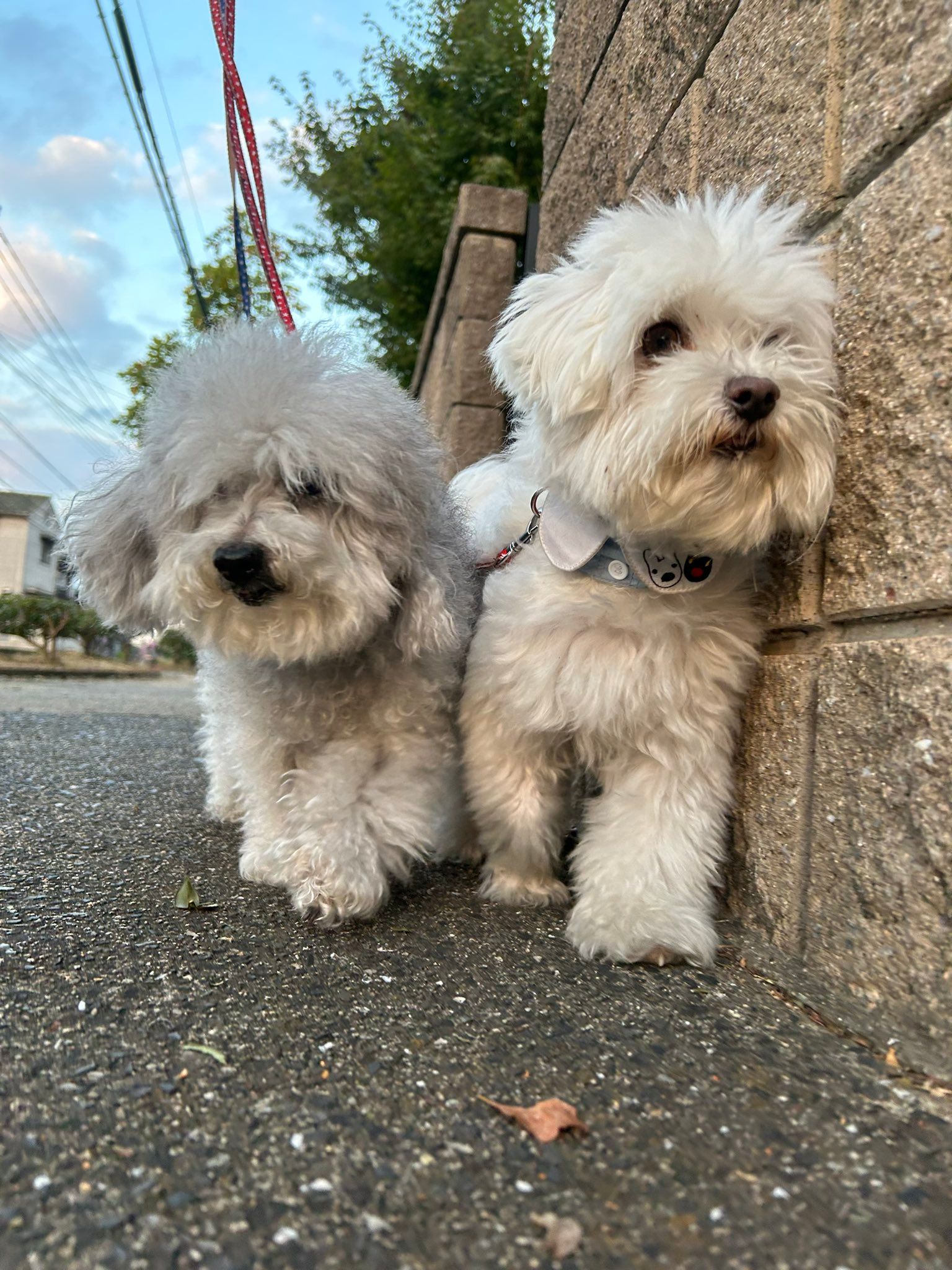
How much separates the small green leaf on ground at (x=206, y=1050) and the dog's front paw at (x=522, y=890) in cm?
107

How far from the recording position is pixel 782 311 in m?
1.86

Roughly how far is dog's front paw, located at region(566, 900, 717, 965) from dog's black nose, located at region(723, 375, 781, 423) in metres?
1.10

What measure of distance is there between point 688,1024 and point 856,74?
1889mm

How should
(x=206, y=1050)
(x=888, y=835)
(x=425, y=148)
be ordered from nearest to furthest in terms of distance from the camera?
(x=206, y=1050)
(x=888, y=835)
(x=425, y=148)

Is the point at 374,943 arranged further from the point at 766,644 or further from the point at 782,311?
the point at 782,311

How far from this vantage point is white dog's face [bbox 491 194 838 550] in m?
1.79

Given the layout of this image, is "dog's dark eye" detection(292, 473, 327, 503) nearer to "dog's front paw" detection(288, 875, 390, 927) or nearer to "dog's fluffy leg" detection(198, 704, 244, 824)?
"dog's front paw" detection(288, 875, 390, 927)

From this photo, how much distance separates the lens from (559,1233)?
1123 millimetres

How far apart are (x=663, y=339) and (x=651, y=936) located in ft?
4.35

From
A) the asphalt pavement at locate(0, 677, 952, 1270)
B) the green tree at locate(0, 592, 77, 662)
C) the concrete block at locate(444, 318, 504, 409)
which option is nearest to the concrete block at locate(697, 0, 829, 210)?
the asphalt pavement at locate(0, 677, 952, 1270)

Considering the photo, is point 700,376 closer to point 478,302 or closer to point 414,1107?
point 414,1107

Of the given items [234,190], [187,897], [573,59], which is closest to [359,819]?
[187,897]

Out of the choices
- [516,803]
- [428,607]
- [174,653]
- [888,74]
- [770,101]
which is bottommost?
[174,653]

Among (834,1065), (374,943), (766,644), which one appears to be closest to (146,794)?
(374,943)
